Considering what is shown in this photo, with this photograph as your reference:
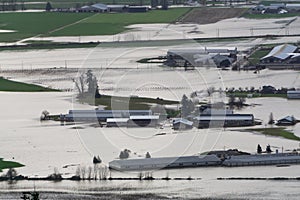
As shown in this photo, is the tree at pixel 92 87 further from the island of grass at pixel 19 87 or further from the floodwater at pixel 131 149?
the island of grass at pixel 19 87

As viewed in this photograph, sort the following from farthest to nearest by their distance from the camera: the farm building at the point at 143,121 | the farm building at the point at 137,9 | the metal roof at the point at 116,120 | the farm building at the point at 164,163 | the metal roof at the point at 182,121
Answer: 1. the farm building at the point at 137,9
2. the metal roof at the point at 116,120
3. the farm building at the point at 143,121
4. the metal roof at the point at 182,121
5. the farm building at the point at 164,163

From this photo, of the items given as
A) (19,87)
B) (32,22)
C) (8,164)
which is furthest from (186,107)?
(32,22)

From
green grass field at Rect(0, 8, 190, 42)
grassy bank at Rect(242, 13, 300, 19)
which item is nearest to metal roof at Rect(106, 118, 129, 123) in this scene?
green grass field at Rect(0, 8, 190, 42)

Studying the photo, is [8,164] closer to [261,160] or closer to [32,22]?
[261,160]

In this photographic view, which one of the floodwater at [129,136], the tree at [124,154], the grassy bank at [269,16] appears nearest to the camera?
the floodwater at [129,136]

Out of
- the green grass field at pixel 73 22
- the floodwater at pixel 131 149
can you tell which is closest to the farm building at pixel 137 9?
the green grass field at pixel 73 22

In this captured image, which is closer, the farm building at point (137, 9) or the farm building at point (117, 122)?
the farm building at point (117, 122)

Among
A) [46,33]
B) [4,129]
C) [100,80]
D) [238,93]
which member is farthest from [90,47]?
[4,129]

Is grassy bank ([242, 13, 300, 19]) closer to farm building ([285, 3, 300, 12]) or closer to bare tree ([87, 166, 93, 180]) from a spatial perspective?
farm building ([285, 3, 300, 12])
